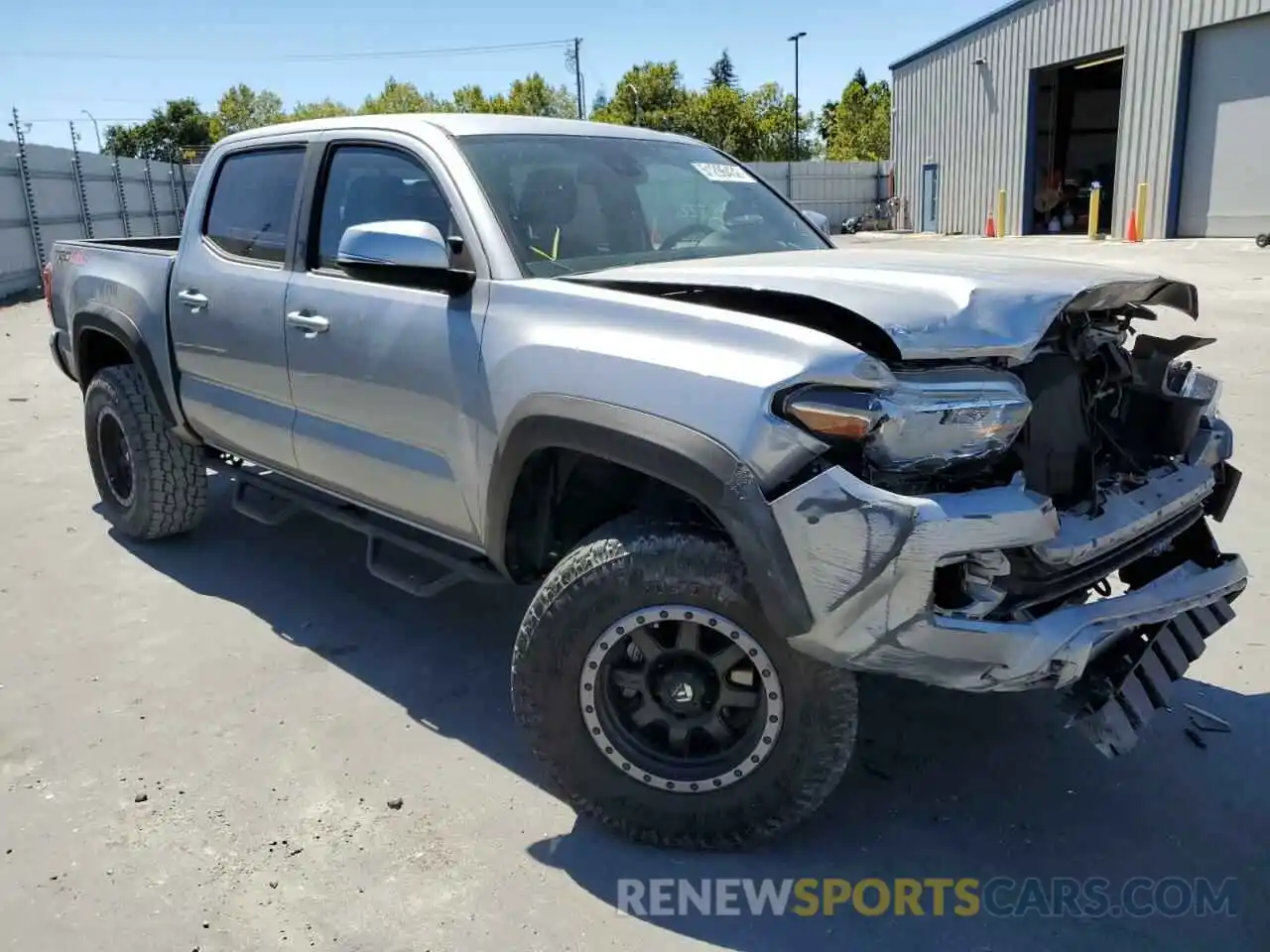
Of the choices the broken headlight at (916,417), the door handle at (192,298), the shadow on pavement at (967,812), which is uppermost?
the door handle at (192,298)

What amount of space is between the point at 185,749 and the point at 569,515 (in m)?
1.48

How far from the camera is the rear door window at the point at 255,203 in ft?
13.6

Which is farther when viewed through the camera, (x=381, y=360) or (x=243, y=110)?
(x=243, y=110)

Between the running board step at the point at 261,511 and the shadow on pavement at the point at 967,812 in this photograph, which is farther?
the running board step at the point at 261,511

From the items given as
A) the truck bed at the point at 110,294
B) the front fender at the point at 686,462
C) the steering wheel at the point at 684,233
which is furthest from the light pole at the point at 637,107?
the front fender at the point at 686,462

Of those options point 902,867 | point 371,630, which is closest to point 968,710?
point 902,867

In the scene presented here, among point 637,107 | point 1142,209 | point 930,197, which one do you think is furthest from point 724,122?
point 1142,209

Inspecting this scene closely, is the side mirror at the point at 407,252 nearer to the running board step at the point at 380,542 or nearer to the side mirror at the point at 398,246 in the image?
the side mirror at the point at 398,246

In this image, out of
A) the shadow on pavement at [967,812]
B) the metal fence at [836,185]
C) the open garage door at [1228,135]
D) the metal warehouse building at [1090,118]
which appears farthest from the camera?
the metal fence at [836,185]

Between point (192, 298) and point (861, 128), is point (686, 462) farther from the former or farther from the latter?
point (861, 128)

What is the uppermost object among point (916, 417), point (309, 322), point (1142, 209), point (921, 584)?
point (309, 322)

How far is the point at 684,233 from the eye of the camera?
3779 millimetres

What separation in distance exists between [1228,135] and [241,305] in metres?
22.9

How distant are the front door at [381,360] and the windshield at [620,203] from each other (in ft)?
0.78
